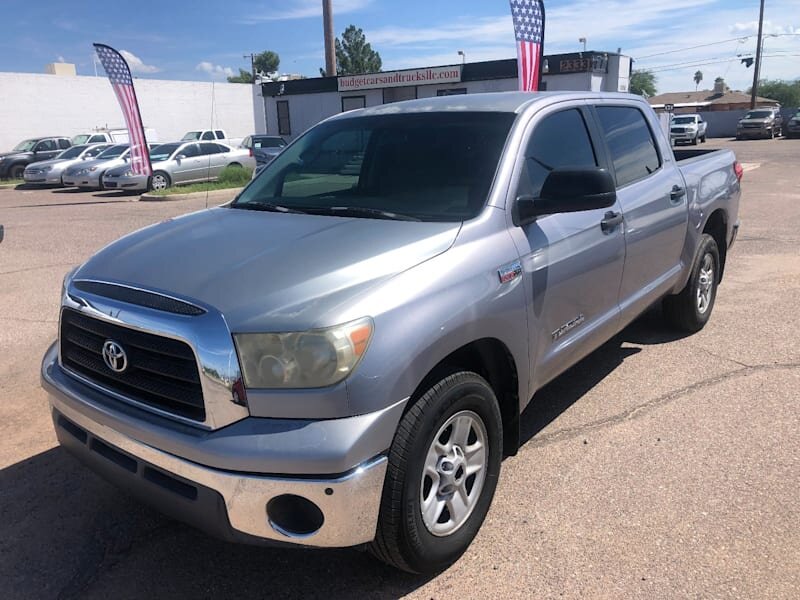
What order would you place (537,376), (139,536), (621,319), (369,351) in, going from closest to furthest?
(369,351), (139,536), (537,376), (621,319)

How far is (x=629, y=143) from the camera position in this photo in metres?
4.48

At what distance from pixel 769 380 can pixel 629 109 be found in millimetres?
2101

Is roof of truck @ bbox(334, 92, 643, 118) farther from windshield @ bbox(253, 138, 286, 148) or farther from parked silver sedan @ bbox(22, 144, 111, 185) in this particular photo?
windshield @ bbox(253, 138, 286, 148)

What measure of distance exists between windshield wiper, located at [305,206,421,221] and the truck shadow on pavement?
Result: 150 cm

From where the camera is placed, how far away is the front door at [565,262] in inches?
126

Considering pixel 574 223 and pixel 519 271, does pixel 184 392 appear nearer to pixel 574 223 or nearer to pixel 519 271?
pixel 519 271

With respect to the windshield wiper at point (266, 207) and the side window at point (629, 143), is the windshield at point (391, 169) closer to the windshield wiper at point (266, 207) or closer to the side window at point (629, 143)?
the windshield wiper at point (266, 207)

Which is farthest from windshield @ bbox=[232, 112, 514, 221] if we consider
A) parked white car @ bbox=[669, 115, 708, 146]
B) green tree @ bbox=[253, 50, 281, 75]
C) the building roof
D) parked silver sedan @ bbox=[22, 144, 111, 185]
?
green tree @ bbox=[253, 50, 281, 75]

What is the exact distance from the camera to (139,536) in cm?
306

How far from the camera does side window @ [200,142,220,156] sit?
2175cm

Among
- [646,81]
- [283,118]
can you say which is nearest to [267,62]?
[646,81]

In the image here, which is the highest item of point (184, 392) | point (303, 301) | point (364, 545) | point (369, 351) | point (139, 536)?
point (303, 301)

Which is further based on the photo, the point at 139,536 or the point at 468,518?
the point at 139,536

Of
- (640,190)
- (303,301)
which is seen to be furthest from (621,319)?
(303,301)
